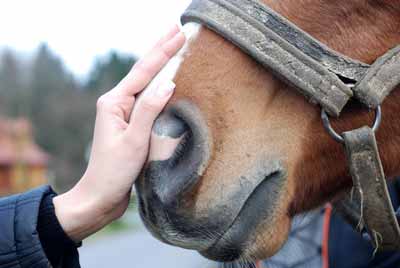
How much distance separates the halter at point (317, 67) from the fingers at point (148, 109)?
239mm

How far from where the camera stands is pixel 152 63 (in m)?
1.86

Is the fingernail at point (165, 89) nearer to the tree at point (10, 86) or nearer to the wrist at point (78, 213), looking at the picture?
the wrist at point (78, 213)

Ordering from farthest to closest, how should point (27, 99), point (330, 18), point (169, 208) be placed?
point (27, 99), point (330, 18), point (169, 208)

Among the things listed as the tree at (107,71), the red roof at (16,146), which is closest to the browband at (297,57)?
the red roof at (16,146)

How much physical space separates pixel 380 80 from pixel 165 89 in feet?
2.03

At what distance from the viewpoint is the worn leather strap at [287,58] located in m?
1.81

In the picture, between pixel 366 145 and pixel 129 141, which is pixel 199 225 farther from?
pixel 366 145

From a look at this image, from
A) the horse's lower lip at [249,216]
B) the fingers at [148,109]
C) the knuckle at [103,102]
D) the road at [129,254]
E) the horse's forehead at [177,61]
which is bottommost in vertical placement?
the road at [129,254]

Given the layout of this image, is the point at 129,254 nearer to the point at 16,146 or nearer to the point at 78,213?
the point at 78,213

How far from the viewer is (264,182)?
182 centimetres

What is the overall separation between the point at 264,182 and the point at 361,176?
0.29 m


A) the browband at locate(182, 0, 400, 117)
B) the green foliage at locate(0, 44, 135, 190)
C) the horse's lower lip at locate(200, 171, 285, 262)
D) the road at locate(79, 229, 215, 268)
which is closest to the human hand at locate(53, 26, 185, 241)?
the browband at locate(182, 0, 400, 117)

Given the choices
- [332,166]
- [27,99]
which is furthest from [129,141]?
[27,99]

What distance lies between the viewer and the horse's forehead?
1.81 metres
